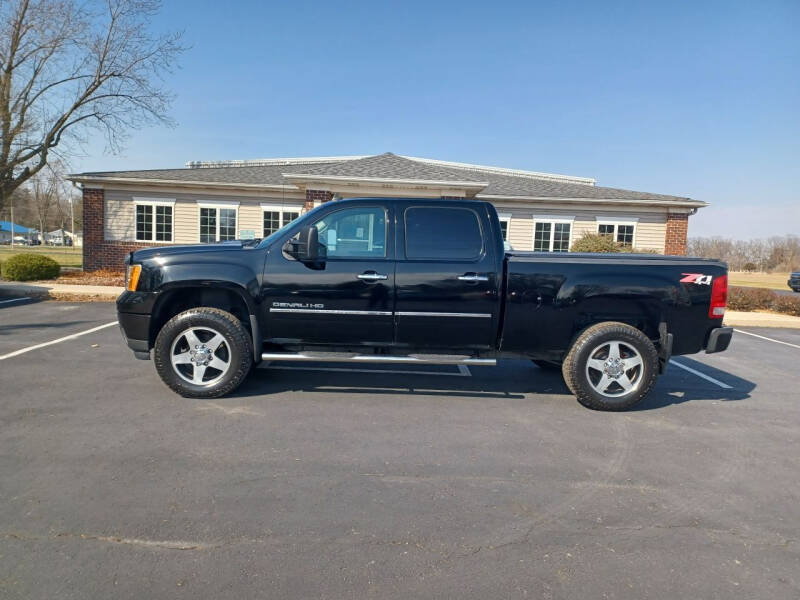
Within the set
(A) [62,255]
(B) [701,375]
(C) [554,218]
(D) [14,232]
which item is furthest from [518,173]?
(D) [14,232]

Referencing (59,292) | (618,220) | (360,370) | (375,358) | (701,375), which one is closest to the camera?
(375,358)

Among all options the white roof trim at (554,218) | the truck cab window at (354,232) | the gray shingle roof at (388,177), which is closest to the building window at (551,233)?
the white roof trim at (554,218)

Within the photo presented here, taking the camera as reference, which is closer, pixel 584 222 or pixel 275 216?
pixel 275 216

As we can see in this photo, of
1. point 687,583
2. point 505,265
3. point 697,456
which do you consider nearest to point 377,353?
point 505,265

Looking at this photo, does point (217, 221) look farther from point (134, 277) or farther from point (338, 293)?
point (338, 293)

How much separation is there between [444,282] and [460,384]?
1473 millimetres

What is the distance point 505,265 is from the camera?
4.94 meters

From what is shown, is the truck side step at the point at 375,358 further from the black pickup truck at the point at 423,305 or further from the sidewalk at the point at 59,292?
the sidewalk at the point at 59,292

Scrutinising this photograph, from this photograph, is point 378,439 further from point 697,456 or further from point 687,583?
point 697,456

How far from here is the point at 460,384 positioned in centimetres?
576

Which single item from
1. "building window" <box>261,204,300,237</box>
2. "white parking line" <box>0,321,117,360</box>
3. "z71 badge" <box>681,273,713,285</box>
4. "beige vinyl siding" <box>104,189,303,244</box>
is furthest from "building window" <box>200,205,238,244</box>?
"z71 badge" <box>681,273,713,285</box>

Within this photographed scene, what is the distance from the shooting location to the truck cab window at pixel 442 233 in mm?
4984

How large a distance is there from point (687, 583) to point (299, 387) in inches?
155

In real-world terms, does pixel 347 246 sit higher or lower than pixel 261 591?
higher
